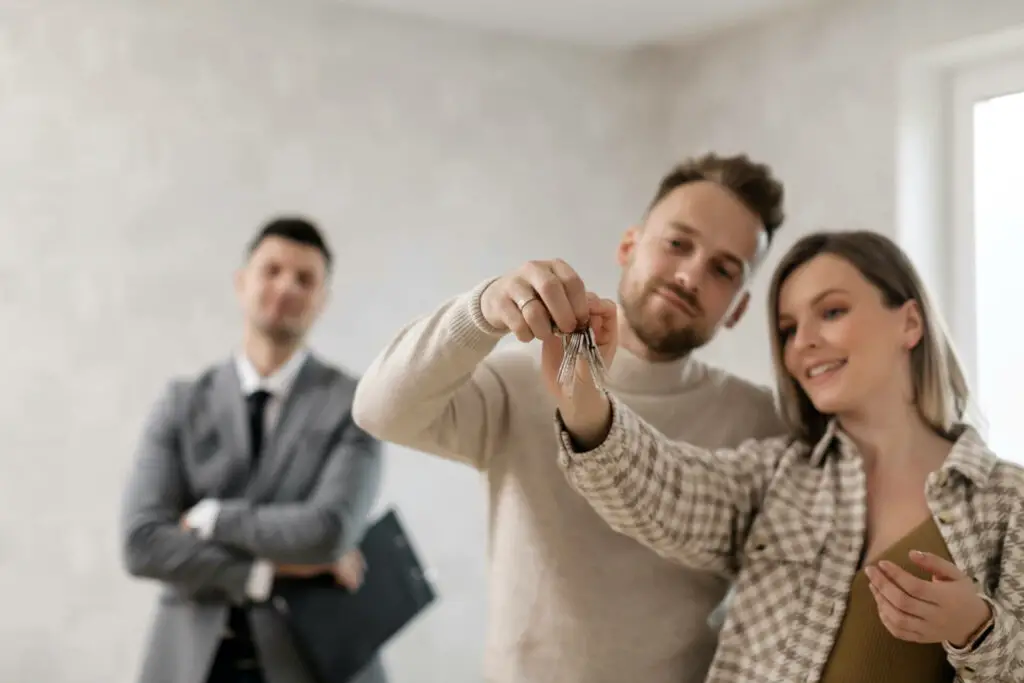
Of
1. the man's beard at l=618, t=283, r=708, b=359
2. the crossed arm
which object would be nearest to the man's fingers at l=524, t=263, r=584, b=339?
the man's beard at l=618, t=283, r=708, b=359

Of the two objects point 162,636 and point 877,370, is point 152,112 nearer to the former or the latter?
point 162,636

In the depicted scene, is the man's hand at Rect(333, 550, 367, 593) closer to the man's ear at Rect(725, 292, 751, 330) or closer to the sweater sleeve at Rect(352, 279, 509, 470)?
the sweater sleeve at Rect(352, 279, 509, 470)

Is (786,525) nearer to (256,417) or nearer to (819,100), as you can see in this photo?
(256,417)

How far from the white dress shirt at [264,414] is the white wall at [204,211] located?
0.46 m

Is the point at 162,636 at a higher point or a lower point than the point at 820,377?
lower

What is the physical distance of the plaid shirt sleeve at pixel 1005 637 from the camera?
1125 mm

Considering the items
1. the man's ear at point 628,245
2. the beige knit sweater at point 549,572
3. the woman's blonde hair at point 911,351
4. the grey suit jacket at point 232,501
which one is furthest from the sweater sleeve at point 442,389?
the grey suit jacket at point 232,501

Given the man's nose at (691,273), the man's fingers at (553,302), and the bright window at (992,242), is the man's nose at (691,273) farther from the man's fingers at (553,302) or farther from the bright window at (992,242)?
the bright window at (992,242)

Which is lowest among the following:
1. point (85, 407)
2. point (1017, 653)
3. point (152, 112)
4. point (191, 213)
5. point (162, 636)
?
point (162, 636)

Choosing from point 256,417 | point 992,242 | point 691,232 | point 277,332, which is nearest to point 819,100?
point 992,242

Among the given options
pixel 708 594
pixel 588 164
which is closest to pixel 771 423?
pixel 708 594

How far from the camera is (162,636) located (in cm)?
194

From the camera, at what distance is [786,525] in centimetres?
132

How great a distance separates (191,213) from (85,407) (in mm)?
507
